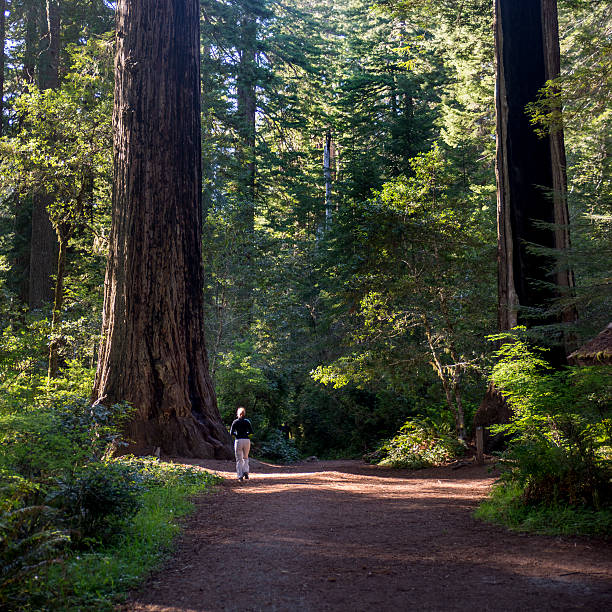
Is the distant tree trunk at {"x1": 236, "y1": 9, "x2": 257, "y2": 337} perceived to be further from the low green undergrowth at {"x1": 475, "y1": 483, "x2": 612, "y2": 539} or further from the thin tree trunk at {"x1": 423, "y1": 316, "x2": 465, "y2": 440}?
the low green undergrowth at {"x1": 475, "y1": 483, "x2": 612, "y2": 539}

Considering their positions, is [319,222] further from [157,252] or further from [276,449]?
[157,252]

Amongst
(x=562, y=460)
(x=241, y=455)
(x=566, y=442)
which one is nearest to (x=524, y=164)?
(x=566, y=442)

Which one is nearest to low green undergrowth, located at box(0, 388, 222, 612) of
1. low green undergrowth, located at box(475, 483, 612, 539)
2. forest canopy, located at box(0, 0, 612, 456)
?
forest canopy, located at box(0, 0, 612, 456)

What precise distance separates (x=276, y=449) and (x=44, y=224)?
36.2 feet

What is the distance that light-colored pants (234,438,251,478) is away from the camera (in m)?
9.95

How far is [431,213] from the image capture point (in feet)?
47.2

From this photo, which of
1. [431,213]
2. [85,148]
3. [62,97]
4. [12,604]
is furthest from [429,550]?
[62,97]

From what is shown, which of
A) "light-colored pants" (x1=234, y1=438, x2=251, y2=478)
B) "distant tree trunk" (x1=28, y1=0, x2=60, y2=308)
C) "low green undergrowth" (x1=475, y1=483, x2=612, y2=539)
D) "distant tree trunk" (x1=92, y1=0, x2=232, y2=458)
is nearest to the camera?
"low green undergrowth" (x1=475, y1=483, x2=612, y2=539)

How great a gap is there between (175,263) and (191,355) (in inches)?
73.0

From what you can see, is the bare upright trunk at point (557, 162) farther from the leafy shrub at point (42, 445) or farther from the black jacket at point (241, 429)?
the leafy shrub at point (42, 445)

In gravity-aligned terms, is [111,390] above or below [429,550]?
above

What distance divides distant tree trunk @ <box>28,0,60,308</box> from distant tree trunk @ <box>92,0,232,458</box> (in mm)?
9419

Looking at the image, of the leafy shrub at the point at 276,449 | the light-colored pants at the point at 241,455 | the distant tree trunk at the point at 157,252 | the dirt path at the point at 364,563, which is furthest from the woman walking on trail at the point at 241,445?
the leafy shrub at the point at 276,449

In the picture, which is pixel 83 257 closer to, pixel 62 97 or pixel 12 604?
pixel 62 97
